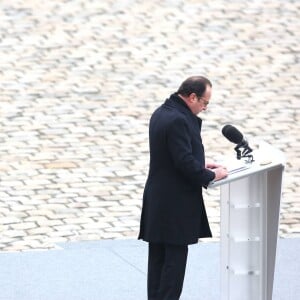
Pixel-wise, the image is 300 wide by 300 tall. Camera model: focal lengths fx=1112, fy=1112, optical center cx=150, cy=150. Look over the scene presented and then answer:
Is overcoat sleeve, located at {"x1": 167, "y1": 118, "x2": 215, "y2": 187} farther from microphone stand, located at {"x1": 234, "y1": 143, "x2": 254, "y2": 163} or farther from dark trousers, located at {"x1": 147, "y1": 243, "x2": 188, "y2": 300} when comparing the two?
dark trousers, located at {"x1": 147, "y1": 243, "x2": 188, "y2": 300}

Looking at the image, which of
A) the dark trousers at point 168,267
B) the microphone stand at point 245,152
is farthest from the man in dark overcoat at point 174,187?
the microphone stand at point 245,152

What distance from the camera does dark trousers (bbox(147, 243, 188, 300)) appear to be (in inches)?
291

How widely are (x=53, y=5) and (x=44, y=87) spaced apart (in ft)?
11.1

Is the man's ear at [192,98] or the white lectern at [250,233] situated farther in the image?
the white lectern at [250,233]

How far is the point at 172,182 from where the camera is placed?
7.35 metres

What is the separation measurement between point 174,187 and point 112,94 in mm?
7929

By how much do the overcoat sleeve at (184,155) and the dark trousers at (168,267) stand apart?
493 mm

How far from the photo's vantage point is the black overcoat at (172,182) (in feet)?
23.8

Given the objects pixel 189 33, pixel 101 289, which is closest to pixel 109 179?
pixel 101 289

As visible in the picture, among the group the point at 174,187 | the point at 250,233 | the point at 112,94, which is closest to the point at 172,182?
the point at 174,187

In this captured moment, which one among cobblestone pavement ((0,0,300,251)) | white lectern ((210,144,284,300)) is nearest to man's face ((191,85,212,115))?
white lectern ((210,144,284,300))

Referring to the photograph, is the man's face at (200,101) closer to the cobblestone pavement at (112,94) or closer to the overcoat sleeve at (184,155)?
the overcoat sleeve at (184,155)

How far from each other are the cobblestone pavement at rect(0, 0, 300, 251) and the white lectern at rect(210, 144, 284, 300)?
114 inches

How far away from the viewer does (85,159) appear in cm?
1288
